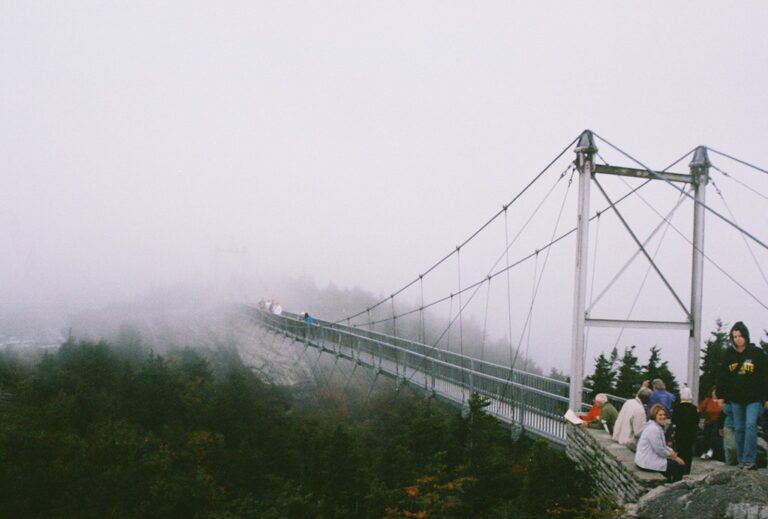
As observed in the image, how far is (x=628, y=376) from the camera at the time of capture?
64.1 ft

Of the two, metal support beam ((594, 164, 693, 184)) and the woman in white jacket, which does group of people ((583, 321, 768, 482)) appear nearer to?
the woman in white jacket

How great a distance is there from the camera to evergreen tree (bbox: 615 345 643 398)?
18.4 meters

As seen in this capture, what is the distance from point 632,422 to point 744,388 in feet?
4.72

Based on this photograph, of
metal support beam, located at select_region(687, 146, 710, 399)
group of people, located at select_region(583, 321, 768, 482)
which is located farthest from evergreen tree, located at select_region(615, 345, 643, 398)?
group of people, located at select_region(583, 321, 768, 482)

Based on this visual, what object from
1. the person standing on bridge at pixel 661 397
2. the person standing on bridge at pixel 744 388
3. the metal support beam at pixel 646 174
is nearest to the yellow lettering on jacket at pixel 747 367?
the person standing on bridge at pixel 744 388

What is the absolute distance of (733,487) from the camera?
4.95 metres

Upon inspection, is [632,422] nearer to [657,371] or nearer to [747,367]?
[747,367]

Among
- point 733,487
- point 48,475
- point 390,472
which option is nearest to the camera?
point 733,487

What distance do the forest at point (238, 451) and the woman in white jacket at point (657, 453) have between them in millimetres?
699

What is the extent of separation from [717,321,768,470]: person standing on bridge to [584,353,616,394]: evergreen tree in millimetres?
11450

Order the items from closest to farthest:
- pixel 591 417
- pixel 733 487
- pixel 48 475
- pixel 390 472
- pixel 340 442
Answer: pixel 733 487, pixel 591 417, pixel 390 472, pixel 48 475, pixel 340 442

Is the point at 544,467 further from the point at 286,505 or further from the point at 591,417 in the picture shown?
the point at 286,505

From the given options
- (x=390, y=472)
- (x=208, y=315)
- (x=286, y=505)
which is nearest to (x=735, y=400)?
(x=390, y=472)

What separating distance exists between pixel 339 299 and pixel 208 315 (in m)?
27.0
